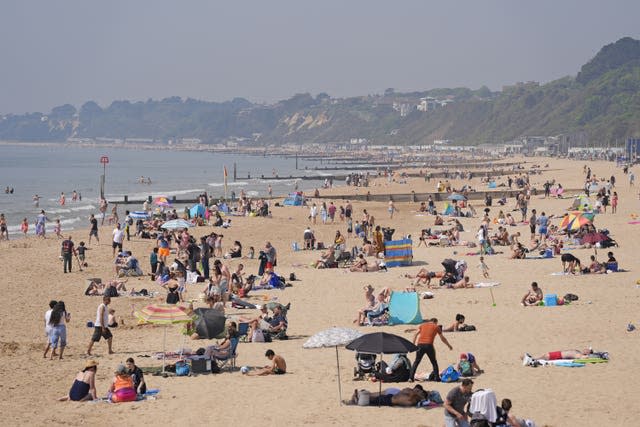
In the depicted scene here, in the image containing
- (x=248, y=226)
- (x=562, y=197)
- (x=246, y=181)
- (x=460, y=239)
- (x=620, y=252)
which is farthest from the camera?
(x=246, y=181)

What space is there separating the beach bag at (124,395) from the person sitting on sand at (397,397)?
9.40ft

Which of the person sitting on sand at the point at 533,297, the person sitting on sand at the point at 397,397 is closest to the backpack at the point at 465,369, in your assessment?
the person sitting on sand at the point at 397,397

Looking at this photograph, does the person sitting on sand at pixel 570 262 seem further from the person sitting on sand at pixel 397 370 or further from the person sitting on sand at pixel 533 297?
the person sitting on sand at pixel 397 370

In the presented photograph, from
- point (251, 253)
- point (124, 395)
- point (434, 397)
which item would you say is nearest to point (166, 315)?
point (124, 395)

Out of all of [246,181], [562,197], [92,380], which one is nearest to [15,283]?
[92,380]

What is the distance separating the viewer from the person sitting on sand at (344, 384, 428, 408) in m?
11.2

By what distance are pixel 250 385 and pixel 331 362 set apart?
1.73 meters

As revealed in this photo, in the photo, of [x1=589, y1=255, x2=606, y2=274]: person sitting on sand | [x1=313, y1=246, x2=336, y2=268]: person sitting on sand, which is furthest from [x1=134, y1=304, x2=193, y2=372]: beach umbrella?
[x1=589, y1=255, x2=606, y2=274]: person sitting on sand

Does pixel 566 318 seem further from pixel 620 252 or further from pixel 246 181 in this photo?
pixel 246 181

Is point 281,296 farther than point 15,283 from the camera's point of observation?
No

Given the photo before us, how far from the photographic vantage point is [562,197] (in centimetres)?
4759

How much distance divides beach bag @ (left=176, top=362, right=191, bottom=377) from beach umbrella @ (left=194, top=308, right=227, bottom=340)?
691 millimetres

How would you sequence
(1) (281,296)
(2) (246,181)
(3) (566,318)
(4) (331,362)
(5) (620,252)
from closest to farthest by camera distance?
(4) (331,362), (3) (566,318), (1) (281,296), (5) (620,252), (2) (246,181)

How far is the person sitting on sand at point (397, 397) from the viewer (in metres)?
11.2
